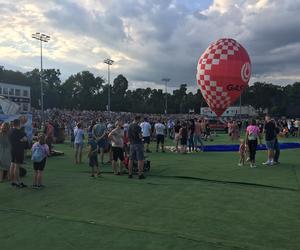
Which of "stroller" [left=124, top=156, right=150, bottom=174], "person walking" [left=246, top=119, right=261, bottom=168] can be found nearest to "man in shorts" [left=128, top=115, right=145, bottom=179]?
"stroller" [left=124, top=156, right=150, bottom=174]

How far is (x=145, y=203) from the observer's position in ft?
25.7

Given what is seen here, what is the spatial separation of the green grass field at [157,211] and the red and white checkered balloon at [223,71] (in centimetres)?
955

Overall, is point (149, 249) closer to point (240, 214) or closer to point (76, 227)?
point (76, 227)

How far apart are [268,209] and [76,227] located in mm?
3396

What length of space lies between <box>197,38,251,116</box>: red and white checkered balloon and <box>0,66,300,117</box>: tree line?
79599mm

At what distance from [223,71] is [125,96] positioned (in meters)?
89.0

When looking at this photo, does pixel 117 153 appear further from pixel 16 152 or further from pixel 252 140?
pixel 252 140

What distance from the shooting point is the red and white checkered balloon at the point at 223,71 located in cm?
2061

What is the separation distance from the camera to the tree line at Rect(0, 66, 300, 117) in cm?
10281

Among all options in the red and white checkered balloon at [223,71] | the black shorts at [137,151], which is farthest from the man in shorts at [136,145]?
the red and white checkered balloon at [223,71]

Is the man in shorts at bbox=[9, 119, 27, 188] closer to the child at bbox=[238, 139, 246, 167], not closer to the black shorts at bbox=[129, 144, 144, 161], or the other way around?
the black shorts at bbox=[129, 144, 144, 161]

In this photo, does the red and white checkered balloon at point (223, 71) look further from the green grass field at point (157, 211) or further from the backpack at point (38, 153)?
the backpack at point (38, 153)

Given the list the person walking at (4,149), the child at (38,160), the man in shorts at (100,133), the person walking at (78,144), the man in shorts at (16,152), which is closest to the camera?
the child at (38,160)

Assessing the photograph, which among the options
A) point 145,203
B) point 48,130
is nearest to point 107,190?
point 145,203
